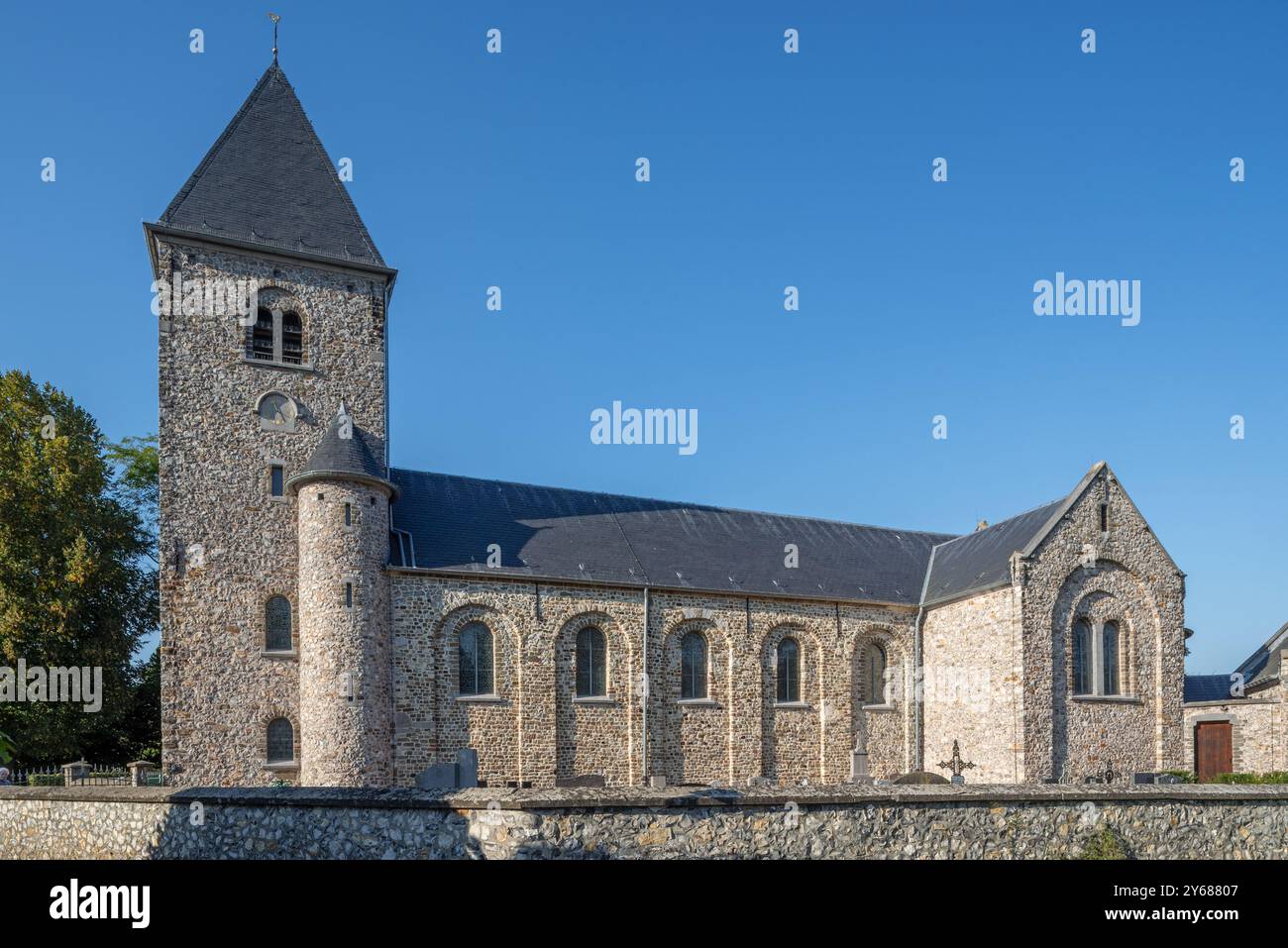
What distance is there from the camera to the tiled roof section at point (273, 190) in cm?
2608

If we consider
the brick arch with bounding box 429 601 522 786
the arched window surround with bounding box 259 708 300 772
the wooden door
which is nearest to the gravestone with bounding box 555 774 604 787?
the brick arch with bounding box 429 601 522 786

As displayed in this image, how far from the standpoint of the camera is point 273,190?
2730 centimetres

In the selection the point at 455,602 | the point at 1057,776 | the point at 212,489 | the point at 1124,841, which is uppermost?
the point at 212,489

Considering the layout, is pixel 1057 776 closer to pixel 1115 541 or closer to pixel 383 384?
pixel 1115 541

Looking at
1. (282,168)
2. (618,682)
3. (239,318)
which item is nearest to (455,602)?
(618,682)

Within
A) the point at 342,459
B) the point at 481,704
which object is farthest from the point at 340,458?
the point at 481,704

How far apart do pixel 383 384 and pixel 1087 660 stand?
20.8 meters

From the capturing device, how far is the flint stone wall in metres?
11.0

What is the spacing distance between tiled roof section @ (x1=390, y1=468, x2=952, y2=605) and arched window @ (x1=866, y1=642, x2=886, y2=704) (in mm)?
1578

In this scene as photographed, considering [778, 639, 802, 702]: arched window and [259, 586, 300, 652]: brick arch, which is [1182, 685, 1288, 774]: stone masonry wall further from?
[259, 586, 300, 652]: brick arch

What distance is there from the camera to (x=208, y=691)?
936 inches

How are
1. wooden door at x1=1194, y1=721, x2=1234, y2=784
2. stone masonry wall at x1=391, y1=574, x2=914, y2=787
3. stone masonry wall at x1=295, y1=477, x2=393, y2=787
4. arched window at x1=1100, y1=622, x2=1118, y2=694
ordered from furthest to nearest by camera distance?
wooden door at x1=1194, y1=721, x2=1234, y2=784 → arched window at x1=1100, y1=622, x2=1118, y2=694 → stone masonry wall at x1=391, y1=574, x2=914, y2=787 → stone masonry wall at x1=295, y1=477, x2=393, y2=787
